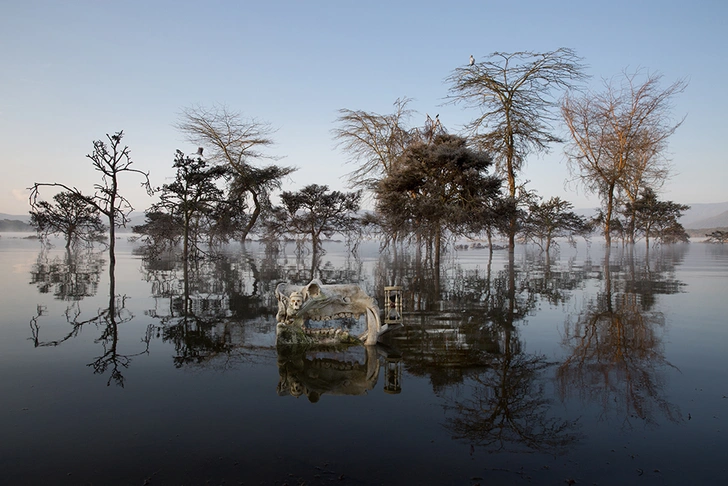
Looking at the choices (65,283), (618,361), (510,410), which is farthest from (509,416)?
(65,283)

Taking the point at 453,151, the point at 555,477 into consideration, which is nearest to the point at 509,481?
the point at 555,477

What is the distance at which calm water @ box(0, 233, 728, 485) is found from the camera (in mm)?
2844

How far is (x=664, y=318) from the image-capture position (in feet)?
25.9

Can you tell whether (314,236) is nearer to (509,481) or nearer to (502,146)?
(502,146)

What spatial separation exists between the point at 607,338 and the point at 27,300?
1129 centimetres

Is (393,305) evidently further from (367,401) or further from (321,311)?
(367,401)

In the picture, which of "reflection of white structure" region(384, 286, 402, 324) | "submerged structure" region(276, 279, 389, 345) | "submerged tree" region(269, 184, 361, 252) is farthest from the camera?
"submerged tree" region(269, 184, 361, 252)

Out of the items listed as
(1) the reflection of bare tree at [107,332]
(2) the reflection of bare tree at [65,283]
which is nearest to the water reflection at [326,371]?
(1) the reflection of bare tree at [107,332]

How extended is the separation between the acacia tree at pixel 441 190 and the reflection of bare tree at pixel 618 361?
875cm

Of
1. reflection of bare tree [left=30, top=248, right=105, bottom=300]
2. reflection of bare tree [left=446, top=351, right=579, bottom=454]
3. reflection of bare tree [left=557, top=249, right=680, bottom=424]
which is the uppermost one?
reflection of bare tree [left=30, top=248, right=105, bottom=300]

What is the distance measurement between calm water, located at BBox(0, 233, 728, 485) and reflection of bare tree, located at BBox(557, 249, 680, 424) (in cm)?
4

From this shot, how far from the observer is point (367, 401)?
3.99 metres

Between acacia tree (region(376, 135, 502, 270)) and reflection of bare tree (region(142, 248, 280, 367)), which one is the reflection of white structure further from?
acacia tree (region(376, 135, 502, 270))

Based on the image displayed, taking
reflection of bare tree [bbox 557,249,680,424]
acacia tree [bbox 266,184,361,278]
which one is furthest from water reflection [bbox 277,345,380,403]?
acacia tree [bbox 266,184,361,278]
